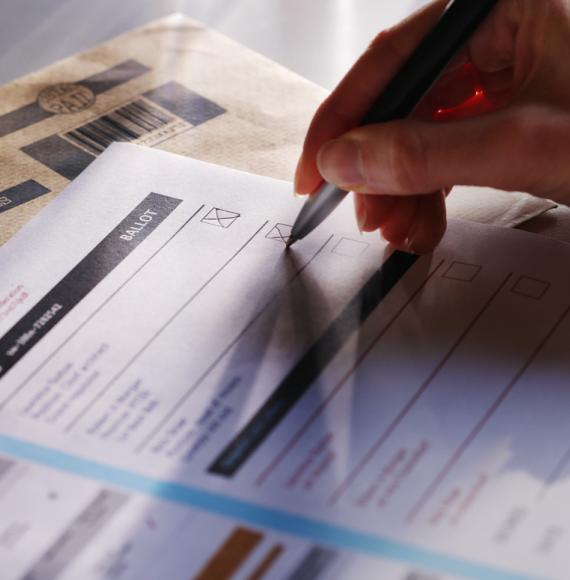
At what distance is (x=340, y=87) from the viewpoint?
0.57m

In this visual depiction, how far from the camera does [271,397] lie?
1.42 ft

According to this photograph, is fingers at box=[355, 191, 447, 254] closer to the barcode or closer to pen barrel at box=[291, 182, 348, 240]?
pen barrel at box=[291, 182, 348, 240]

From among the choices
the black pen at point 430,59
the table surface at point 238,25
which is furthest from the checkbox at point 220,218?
the table surface at point 238,25

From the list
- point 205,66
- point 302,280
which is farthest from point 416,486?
point 205,66

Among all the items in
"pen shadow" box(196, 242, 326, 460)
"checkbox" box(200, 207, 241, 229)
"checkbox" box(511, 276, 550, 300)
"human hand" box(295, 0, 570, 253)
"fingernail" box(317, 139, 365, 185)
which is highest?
"human hand" box(295, 0, 570, 253)

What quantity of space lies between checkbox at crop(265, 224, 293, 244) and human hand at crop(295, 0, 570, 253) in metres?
0.03

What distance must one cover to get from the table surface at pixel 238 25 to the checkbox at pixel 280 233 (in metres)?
0.23

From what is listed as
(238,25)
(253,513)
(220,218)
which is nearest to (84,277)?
(220,218)

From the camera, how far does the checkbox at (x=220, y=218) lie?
54 centimetres

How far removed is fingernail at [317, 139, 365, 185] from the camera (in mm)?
494

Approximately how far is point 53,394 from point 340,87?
0.90 ft

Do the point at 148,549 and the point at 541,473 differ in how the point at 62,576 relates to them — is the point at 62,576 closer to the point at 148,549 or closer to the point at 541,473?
the point at 148,549

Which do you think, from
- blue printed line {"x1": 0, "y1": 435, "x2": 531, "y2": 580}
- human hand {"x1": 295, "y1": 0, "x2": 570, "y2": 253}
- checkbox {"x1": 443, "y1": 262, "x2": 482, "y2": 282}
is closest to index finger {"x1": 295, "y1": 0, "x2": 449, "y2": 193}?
human hand {"x1": 295, "y1": 0, "x2": 570, "y2": 253}

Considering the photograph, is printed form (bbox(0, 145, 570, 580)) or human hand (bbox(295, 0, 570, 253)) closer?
printed form (bbox(0, 145, 570, 580))
